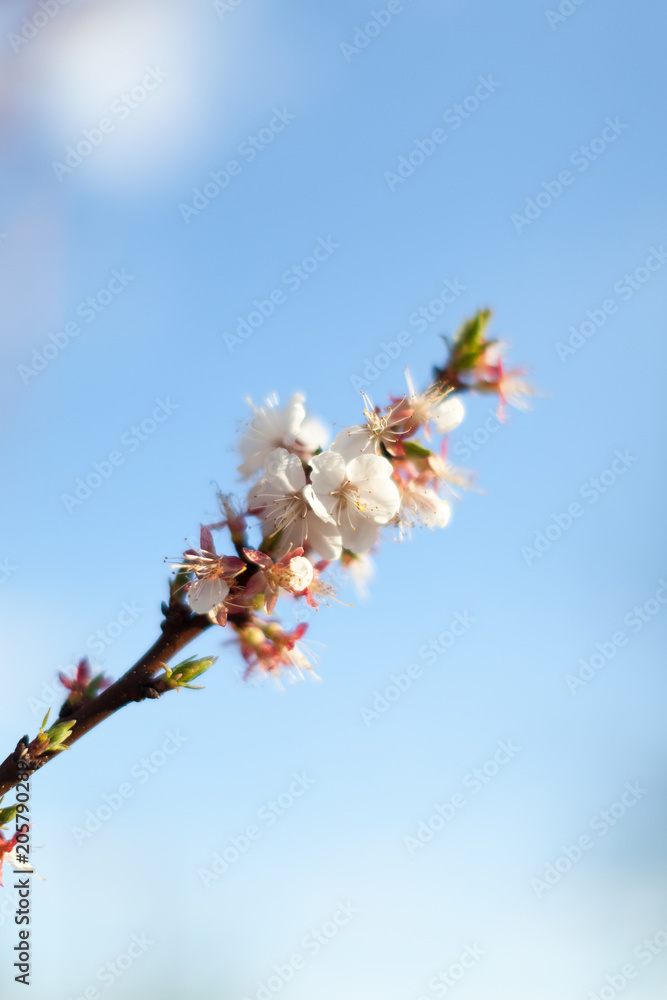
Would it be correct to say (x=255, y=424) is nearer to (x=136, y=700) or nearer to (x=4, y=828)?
(x=136, y=700)

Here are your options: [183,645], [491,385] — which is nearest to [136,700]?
[183,645]

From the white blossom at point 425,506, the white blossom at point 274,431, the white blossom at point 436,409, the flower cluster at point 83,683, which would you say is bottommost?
the white blossom at point 425,506

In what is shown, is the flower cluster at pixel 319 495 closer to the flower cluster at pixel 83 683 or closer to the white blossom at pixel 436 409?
the white blossom at pixel 436 409

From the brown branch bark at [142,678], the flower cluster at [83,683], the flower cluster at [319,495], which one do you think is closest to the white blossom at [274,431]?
the flower cluster at [319,495]

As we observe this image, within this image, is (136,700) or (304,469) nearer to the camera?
(136,700)

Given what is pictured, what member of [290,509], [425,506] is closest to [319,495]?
[290,509]

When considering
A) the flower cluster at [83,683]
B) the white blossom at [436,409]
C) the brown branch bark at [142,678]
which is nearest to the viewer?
the brown branch bark at [142,678]

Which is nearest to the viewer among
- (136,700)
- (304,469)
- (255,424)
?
(136,700)

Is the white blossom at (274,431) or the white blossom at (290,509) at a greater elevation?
the white blossom at (274,431)

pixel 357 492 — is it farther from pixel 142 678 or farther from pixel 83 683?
pixel 83 683
